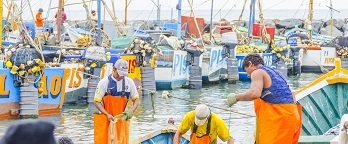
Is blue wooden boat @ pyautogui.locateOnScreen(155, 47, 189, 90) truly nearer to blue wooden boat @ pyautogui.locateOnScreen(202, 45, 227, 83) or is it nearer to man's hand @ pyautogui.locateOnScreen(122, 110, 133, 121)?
blue wooden boat @ pyautogui.locateOnScreen(202, 45, 227, 83)

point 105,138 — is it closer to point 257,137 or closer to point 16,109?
point 257,137

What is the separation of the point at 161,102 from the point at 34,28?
335 inches

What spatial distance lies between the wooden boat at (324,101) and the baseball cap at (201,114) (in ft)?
13.0

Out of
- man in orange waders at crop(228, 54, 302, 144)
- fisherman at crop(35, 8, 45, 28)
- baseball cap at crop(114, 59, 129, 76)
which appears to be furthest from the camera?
fisherman at crop(35, 8, 45, 28)

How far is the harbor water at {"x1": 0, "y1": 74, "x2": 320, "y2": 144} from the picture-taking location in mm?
16609

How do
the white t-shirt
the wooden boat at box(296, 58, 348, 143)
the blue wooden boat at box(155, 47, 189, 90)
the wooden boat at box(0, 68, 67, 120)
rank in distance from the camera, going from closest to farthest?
the white t-shirt → the wooden boat at box(296, 58, 348, 143) → the wooden boat at box(0, 68, 67, 120) → the blue wooden boat at box(155, 47, 189, 90)

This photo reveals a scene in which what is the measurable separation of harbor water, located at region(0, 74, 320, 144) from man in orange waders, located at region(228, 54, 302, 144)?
3.86 metres

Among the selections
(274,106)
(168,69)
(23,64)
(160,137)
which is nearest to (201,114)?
(274,106)

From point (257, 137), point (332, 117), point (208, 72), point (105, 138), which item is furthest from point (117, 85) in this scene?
point (208, 72)

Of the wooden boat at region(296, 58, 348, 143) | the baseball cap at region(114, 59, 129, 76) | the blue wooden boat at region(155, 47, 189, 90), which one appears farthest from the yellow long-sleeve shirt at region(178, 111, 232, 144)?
the blue wooden boat at region(155, 47, 189, 90)

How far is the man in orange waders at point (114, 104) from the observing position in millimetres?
11570

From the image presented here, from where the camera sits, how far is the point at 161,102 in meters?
23.6

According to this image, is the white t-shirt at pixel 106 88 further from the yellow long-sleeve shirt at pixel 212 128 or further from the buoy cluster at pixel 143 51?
the buoy cluster at pixel 143 51

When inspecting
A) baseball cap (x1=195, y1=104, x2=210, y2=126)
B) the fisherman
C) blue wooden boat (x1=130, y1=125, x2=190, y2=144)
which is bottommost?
blue wooden boat (x1=130, y1=125, x2=190, y2=144)
